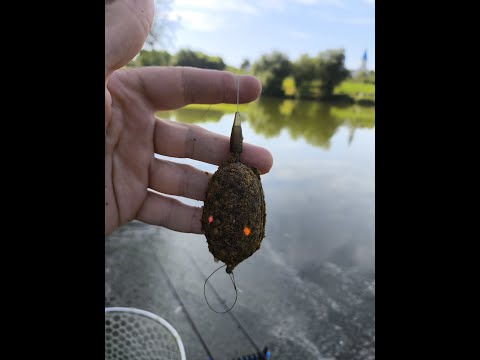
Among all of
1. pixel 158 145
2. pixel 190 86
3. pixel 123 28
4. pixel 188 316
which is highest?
pixel 123 28

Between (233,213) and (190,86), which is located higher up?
(190,86)

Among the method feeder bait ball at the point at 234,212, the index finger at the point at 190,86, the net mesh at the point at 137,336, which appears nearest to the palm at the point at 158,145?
the index finger at the point at 190,86

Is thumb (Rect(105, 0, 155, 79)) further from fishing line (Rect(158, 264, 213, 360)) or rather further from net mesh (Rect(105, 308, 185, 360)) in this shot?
fishing line (Rect(158, 264, 213, 360))

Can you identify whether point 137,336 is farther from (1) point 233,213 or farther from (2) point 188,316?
(2) point 188,316

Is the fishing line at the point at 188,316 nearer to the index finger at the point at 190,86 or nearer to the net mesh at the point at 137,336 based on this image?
the net mesh at the point at 137,336

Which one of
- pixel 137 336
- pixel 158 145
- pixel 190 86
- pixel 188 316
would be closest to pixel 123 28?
pixel 190 86
